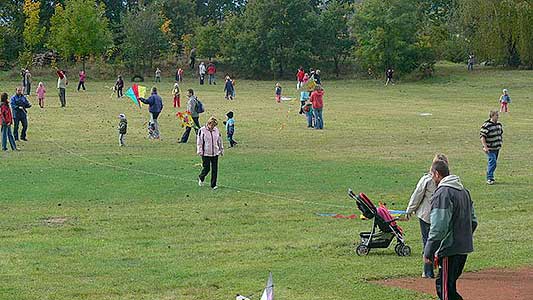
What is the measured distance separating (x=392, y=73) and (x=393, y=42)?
343 centimetres

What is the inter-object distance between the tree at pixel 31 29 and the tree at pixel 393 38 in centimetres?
2874

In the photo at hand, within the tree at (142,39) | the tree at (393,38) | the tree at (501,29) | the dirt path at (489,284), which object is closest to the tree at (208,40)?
the tree at (142,39)

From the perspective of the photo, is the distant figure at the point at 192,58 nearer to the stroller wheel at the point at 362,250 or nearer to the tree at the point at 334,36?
the tree at the point at 334,36

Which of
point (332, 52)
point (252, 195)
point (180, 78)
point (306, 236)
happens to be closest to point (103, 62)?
point (180, 78)

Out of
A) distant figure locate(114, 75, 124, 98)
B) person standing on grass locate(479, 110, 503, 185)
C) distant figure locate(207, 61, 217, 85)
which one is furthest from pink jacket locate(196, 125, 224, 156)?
distant figure locate(207, 61, 217, 85)

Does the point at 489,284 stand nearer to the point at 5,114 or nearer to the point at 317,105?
the point at 5,114

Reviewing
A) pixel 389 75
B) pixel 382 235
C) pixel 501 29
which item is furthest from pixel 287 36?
pixel 382 235

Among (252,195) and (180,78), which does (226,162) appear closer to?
(252,195)

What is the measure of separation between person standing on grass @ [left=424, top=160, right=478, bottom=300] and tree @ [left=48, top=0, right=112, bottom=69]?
229 ft

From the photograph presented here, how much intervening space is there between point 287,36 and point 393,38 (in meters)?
10.3

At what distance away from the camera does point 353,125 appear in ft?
129

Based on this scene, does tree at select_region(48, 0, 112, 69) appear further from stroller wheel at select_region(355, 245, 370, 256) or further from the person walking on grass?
stroller wheel at select_region(355, 245, 370, 256)

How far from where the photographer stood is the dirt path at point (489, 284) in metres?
11.7

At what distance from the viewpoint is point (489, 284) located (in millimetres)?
12320
